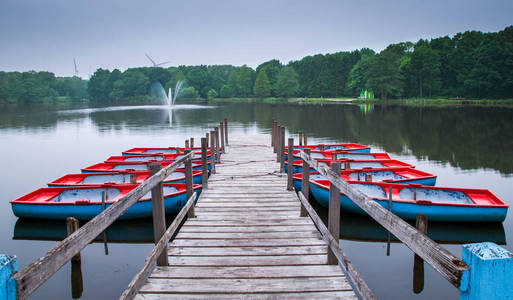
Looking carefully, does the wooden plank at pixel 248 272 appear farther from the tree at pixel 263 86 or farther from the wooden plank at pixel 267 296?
the tree at pixel 263 86

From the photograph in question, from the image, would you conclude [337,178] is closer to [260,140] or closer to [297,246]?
[297,246]

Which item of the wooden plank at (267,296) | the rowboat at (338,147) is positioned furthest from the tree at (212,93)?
the wooden plank at (267,296)

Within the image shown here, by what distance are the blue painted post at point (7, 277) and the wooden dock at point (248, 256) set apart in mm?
2313

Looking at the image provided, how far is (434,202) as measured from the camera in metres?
9.09

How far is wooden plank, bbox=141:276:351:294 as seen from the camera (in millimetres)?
4031

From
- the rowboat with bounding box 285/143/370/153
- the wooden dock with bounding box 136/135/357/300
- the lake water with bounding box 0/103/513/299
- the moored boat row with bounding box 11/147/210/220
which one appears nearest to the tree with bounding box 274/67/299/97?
the lake water with bounding box 0/103/513/299

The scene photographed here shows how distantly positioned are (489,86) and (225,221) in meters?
77.6

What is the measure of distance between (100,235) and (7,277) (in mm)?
8005

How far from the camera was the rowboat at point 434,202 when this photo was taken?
877 cm

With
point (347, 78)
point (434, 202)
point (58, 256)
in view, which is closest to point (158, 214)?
point (58, 256)

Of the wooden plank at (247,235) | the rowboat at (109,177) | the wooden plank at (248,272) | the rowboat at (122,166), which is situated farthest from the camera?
the rowboat at (122,166)

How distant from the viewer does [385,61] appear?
81688mm

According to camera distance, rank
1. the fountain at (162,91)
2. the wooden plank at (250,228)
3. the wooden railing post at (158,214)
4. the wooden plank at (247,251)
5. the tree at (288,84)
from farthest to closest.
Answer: the fountain at (162,91), the tree at (288,84), the wooden plank at (250,228), the wooden plank at (247,251), the wooden railing post at (158,214)

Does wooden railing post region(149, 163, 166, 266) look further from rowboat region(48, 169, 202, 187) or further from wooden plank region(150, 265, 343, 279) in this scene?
rowboat region(48, 169, 202, 187)
